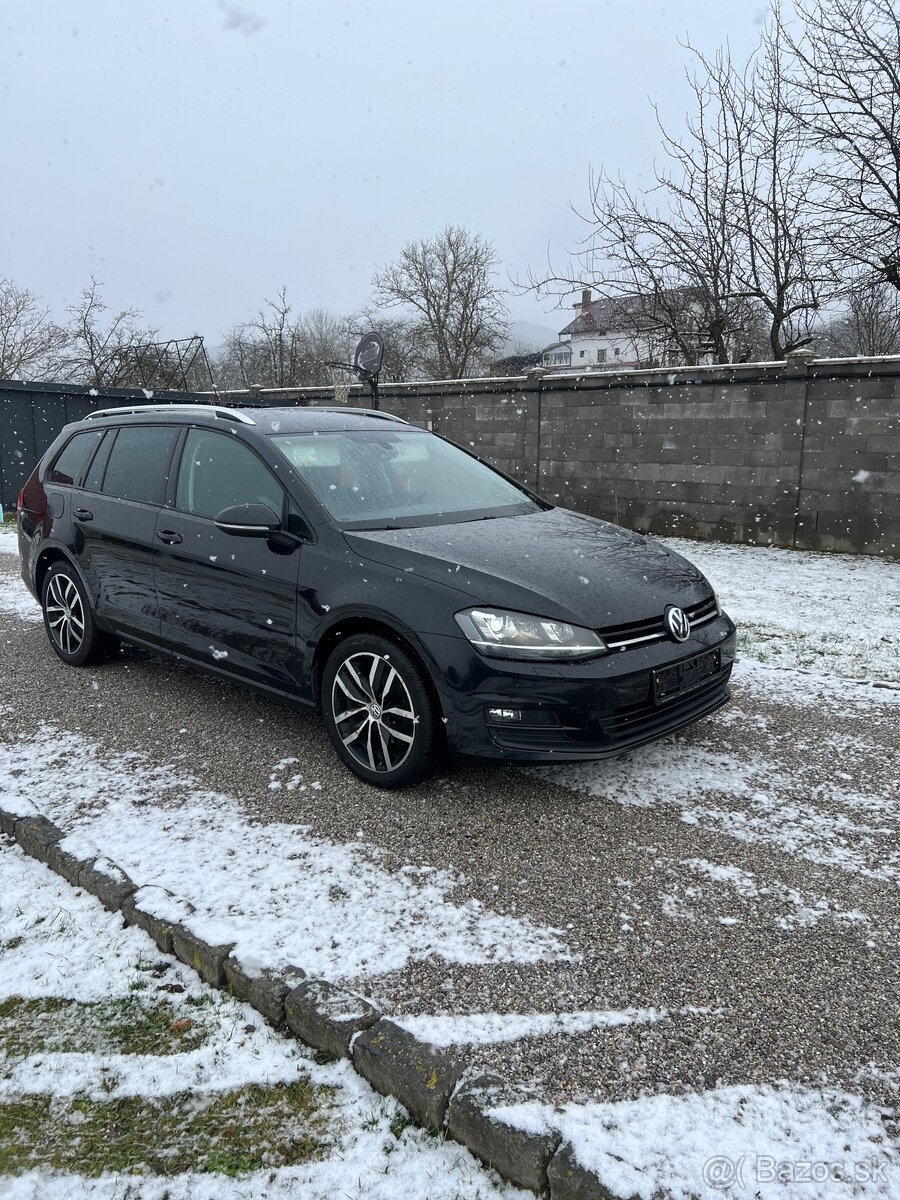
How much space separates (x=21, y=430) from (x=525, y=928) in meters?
14.0

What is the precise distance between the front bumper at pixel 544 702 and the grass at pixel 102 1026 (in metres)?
1.40

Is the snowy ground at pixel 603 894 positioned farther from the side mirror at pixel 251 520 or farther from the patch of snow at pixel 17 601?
the patch of snow at pixel 17 601

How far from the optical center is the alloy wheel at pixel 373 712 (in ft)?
11.3

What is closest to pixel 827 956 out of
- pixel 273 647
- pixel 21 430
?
pixel 273 647

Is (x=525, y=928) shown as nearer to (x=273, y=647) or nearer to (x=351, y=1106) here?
(x=351, y=1106)

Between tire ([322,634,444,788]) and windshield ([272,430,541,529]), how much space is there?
67cm

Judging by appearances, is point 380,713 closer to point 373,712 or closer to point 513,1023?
point 373,712

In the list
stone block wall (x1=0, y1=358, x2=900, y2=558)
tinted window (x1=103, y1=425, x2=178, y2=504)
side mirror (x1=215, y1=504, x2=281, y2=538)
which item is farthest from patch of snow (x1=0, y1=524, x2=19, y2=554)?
side mirror (x1=215, y1=504, x2=281, y2=538)

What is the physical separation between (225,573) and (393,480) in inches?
39.3

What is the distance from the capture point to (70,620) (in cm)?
546

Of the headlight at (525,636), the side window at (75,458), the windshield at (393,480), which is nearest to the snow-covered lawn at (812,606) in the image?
the windshield at (393,480)

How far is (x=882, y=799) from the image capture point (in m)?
3.56

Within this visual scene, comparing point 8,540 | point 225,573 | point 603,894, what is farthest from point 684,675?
point 8,540

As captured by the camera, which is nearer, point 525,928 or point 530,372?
point 525,928
